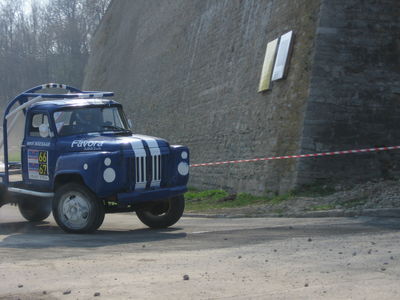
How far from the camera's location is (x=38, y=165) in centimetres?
1172

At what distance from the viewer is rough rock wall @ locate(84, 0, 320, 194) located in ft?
54.5

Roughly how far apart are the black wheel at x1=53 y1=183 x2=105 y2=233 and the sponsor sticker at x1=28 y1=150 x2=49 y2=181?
2.56ft

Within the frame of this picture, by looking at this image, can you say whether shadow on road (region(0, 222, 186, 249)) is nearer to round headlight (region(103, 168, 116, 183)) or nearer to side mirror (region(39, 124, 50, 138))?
round headlight (region(103, 168, 116, 183))

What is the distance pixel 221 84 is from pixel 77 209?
12.2 meters

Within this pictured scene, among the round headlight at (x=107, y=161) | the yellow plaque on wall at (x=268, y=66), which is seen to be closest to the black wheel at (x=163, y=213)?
the round headlight at (x=107, y=161)

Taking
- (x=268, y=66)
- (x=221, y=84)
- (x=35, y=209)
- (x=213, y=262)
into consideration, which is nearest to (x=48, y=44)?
(x=221, y=84)

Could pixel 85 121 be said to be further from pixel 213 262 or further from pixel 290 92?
pixel 290 92

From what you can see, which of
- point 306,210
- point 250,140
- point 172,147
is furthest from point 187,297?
point 250,140

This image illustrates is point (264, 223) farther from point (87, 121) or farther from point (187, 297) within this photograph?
point (187, 297)

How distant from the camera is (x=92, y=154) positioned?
34.9 ft

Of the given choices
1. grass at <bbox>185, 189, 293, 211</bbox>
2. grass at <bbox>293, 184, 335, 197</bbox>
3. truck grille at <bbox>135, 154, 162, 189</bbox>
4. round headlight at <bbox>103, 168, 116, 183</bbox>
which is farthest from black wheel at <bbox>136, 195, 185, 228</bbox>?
grass at <bbox>293, 184, 335, 197</bbox>

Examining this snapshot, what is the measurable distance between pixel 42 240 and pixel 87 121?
2406 millimetres

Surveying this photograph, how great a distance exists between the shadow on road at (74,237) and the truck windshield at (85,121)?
172cm

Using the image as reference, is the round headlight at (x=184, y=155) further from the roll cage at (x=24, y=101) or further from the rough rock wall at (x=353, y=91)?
the rough rock wall at (x=353, y=91)
